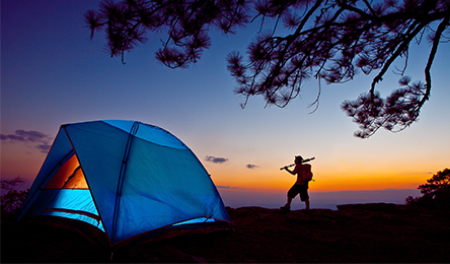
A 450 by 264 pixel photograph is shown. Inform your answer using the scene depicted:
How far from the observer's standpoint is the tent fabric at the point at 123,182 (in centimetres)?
363

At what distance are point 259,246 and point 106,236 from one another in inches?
109

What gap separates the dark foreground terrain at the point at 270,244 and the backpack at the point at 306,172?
1679 millimetres

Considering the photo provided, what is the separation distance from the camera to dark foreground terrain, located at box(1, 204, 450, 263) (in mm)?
3037

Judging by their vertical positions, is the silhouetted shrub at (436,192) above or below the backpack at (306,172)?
below

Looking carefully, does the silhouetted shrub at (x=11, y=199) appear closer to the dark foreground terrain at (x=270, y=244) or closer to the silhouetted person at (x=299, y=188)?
the dark foreground terrain at (x=270, y=244)

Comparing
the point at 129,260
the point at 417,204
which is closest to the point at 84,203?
the point at 129,260

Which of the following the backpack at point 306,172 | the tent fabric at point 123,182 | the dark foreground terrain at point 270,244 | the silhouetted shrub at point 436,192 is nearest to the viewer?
the dark foreground terrain at point 270,244

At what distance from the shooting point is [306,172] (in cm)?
772

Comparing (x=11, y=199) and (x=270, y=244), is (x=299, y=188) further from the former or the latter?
(x=11, y=199)

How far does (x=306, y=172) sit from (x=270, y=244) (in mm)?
3862

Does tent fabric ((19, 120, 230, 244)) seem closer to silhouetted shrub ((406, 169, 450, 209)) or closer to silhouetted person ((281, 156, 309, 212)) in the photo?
silhouetted person ((281, 156, 309, 212))

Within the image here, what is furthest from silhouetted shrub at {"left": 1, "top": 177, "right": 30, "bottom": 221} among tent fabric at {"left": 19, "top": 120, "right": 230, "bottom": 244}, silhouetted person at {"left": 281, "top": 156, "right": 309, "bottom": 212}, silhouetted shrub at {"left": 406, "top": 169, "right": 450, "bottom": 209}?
silhouetted shrub at {"left": 406, "top": 169, "right": 450, "bottom": 209}

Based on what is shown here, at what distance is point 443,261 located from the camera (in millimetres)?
3660

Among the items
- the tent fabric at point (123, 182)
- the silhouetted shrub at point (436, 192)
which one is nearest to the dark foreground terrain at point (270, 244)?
the tent fabric at point (123, 182)
